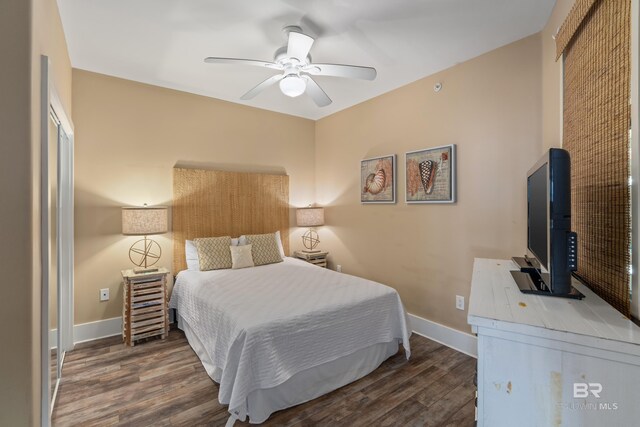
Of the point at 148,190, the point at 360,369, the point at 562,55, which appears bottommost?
the point at 360,369

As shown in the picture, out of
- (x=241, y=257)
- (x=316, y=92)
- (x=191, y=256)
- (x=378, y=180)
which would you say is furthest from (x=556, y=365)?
(x=191, y=256)

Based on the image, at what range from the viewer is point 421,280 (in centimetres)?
312

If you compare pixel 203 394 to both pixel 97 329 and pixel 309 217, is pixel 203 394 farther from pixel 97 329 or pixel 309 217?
pixel 309 217

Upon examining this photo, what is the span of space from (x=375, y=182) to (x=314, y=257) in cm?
139

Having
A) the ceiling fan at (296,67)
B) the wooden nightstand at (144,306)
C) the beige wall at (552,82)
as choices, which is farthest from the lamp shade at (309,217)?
the beige wall at (552,82)

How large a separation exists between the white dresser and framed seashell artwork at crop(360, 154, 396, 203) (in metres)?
2.45

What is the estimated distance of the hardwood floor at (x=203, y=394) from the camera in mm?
1882

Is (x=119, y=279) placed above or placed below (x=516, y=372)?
below

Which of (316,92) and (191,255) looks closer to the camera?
(316,92)

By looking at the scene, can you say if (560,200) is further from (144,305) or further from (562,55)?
(144,305)

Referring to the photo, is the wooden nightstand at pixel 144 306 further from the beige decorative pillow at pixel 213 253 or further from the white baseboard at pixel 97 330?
the beige decorative pillow at pixel 213 253

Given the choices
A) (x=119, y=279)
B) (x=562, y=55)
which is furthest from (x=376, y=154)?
(x=119, y=279)

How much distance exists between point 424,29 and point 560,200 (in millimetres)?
1826

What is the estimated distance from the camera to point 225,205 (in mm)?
3789
